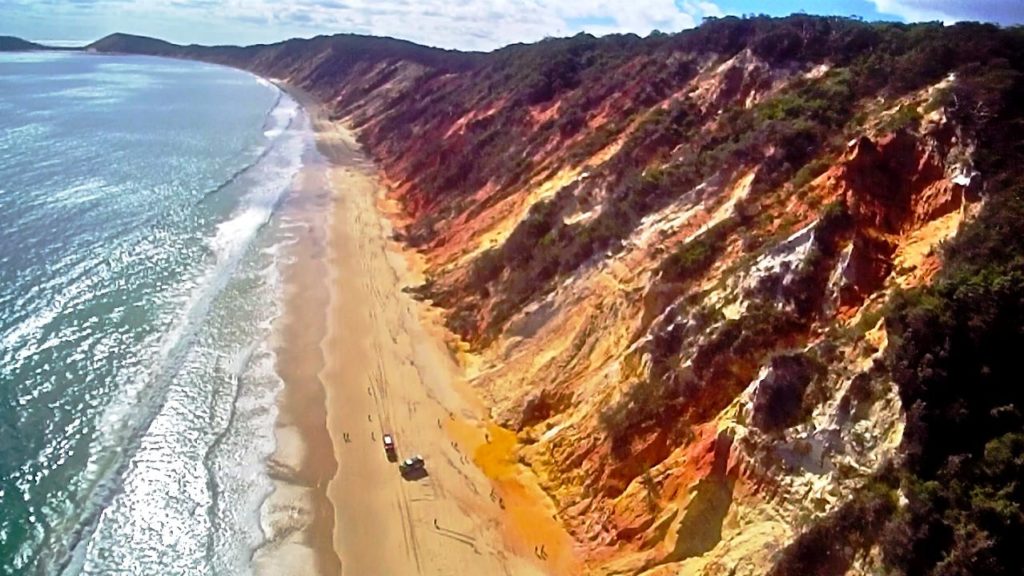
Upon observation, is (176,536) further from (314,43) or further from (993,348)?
(314,43)

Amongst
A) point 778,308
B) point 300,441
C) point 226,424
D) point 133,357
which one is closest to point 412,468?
point 300,441

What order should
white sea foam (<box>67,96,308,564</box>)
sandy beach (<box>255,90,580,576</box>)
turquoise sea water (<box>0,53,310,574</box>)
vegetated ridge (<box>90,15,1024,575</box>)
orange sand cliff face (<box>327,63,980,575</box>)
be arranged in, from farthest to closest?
white sea foam (<box>67,96,308,564</box>), turquoise sea water (<box>0,53,310,574</box>), sandy beach (<box>255,90,580,576</box>), orange sand cliff face (<box>327,63,980,575</box>), vegetated ridge (<box>90,15,1024,575</box>)

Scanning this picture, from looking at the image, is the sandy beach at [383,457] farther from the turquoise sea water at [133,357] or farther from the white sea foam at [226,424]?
the turquoise sea water at [133,357]

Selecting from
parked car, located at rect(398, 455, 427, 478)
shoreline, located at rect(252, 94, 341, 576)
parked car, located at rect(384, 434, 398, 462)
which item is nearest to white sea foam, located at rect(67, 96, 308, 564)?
shoreline, located at rect(252, 94, 341, 576)

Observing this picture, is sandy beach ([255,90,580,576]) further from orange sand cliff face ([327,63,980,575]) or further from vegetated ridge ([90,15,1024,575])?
vegetated ridge ([90,15,1024,575])

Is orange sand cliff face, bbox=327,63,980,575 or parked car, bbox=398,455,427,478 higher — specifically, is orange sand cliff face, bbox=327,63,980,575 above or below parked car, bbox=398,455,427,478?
above

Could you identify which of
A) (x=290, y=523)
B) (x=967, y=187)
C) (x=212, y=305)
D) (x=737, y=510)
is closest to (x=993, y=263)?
(x=967, y=187)
